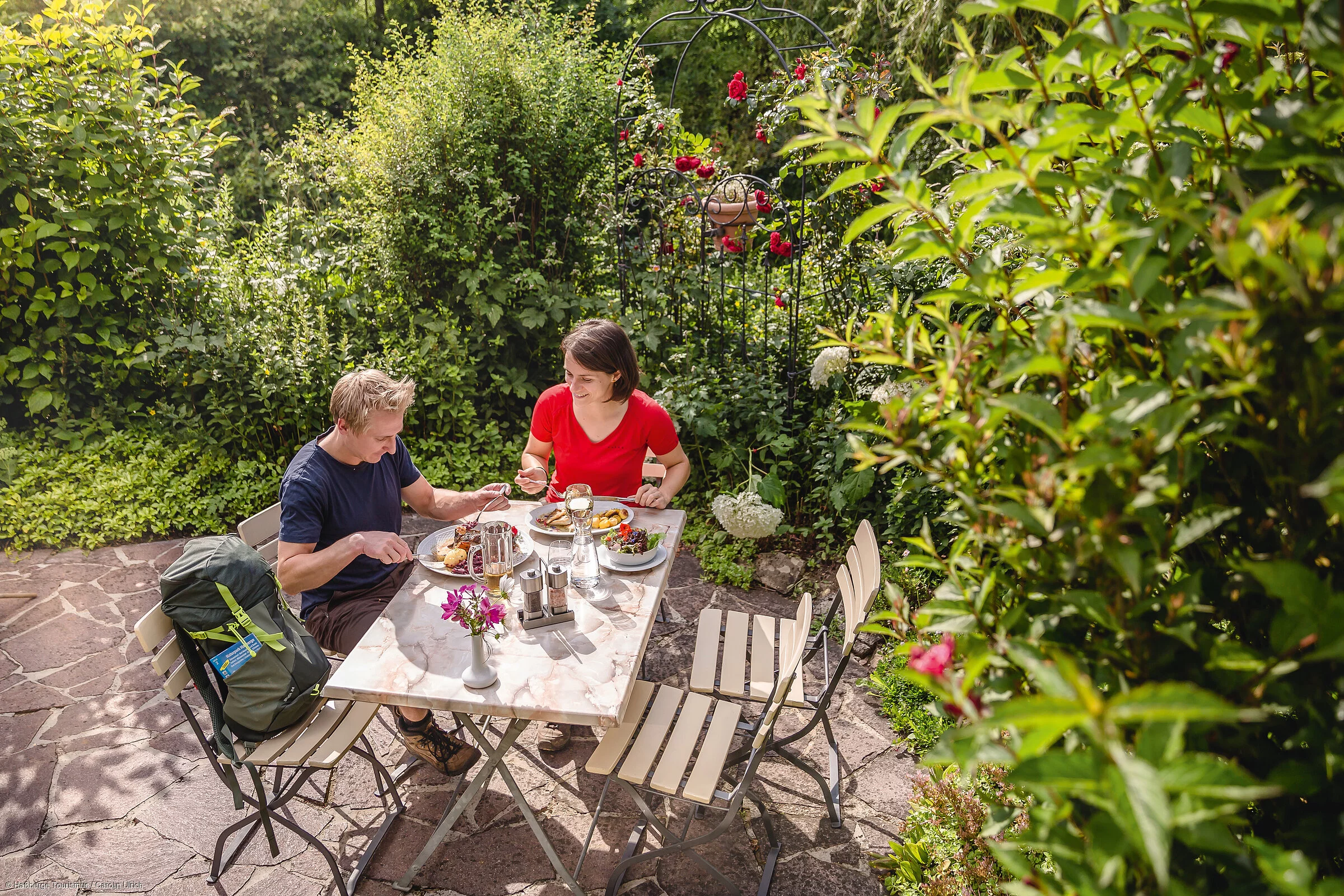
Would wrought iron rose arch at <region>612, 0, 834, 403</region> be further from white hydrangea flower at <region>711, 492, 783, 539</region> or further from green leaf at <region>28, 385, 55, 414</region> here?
green leaf at <region>28, 385, 55, 414</region>

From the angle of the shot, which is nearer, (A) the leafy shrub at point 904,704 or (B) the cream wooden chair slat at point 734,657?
(B) the cream wooden chair slat at point 734,657

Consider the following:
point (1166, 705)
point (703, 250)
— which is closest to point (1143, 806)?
point (1166, 705)

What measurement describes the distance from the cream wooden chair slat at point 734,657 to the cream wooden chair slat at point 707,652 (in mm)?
32

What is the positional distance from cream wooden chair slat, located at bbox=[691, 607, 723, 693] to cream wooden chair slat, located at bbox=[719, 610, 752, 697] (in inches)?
1.3

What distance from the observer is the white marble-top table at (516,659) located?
1934 mm

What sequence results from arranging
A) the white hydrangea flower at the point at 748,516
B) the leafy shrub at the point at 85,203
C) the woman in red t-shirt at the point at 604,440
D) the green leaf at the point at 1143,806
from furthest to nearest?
the leafy shrub at the point at 85,203, the white hydrangea flower at the point at 748,516, the woman in red t-shirt at the point at 604,440, the green leaf at the point at 1143,806

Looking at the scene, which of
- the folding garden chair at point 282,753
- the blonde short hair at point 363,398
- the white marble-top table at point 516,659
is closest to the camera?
the white marble-top table at point 516,659

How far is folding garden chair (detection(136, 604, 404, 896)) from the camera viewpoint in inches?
86.0

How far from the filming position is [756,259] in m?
5.03

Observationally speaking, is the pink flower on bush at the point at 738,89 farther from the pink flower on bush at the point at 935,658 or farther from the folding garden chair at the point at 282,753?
the pink flower on bush at the point at 935,658

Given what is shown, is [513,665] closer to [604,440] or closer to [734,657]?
[734,657]

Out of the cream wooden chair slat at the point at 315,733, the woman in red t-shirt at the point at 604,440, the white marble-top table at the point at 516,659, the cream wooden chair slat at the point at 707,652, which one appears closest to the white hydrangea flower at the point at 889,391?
the woman in red t-shirt at the point at 604,440

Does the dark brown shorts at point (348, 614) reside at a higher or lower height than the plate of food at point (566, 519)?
lower

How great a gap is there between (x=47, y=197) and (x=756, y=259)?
4.28m
